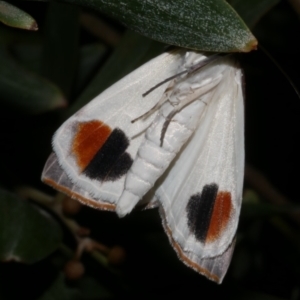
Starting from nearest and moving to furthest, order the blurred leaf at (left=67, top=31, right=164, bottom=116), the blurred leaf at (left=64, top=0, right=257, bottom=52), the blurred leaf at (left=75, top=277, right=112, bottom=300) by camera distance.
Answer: the blurred leaf at (left=64, top=0, right=257, bottom=52) < the blurred leaf at (left=67, top=31, right=164, bottom=116) < the blurred leaf at (left=75, top=277, right=112, bottom=300)

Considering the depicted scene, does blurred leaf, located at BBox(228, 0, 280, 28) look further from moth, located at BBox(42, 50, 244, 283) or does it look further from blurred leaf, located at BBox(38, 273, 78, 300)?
blurred leaf, located at BBox(38, 273, 78, 300)

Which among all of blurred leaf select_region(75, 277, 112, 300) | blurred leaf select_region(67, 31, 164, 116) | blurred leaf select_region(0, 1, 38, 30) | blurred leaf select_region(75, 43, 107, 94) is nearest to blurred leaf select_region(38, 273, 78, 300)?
blurred leaf select_region(75, 277, 112, 300)

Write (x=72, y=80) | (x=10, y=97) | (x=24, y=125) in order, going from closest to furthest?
(x=10, y=97) → (x=24, y=125) → (x=72, y=80)

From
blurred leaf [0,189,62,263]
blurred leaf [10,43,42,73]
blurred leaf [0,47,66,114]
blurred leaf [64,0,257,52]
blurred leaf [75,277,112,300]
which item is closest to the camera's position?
blurred leaf [64,0,257,52]

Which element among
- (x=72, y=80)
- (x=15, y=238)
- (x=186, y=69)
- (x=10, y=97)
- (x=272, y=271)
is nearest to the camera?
(x=186, y=69)

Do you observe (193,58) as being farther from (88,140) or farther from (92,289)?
(92,289)

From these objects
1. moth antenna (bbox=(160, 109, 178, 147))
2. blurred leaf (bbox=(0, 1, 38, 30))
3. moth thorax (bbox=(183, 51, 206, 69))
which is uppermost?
moth thorax (bbox=(183, 51, 206, 69))

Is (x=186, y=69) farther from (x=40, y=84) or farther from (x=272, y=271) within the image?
(x=272, y=271)

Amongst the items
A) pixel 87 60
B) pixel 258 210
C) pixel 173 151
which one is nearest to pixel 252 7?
pixel 173 151

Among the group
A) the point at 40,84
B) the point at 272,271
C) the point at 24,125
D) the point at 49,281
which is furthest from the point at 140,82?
the point at 272,271

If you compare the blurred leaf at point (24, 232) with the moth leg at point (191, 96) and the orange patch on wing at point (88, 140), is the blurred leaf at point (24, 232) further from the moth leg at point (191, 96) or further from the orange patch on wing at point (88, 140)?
the moth leg at point (191, 96)
